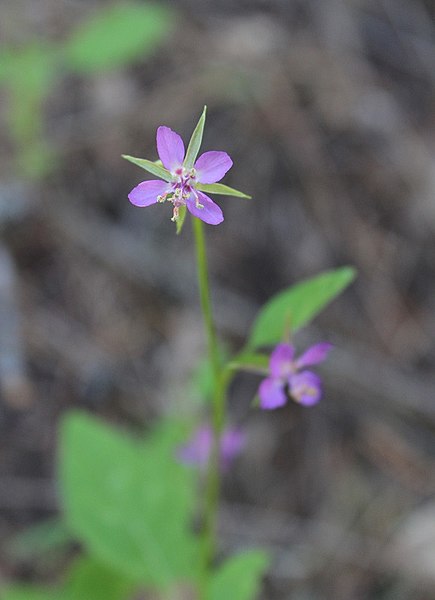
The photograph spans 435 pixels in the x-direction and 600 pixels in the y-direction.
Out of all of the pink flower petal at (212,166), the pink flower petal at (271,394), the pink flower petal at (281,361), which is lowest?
the pink flower petal at (271,394)

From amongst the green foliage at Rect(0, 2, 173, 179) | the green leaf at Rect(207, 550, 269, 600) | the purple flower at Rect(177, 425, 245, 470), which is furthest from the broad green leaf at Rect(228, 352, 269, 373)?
the green foliage at Rect(0, 2, 173, 179)

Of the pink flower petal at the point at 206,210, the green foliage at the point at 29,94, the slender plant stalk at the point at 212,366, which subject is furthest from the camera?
the green foliage at the point at 29,94

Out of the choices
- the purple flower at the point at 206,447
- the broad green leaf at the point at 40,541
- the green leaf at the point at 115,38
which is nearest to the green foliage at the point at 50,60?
the green leaf at the point at 115,38

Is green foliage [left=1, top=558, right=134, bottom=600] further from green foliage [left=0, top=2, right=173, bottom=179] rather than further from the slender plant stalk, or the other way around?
green foliage [left=0, top=2, right=173, bottom=179]

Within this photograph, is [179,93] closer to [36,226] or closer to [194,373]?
[36,226]

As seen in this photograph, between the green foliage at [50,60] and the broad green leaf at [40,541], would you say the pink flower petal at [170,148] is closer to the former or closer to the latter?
the broad green leaf at [40,541]

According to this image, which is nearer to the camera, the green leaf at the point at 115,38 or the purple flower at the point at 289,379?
the purple flower at the point at 289,379
